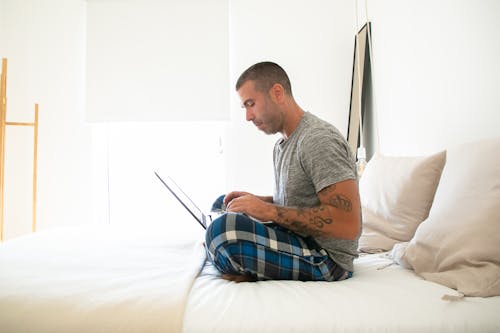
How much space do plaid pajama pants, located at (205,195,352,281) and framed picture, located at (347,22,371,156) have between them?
5.40ft

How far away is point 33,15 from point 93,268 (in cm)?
297

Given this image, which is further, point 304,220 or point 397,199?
point 397,199

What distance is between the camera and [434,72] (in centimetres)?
160

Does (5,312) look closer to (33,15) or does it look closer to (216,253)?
(216,253)

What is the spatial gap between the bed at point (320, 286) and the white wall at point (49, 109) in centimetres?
182

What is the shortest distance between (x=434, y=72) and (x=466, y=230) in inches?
39.3

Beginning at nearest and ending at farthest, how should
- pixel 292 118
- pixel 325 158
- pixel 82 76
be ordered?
pixel 325 158, pixel 292 118, pixel 82 76

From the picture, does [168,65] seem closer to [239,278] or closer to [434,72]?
[434,72]

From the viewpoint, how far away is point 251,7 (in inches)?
113

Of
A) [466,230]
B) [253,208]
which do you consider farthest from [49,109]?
[466,230]

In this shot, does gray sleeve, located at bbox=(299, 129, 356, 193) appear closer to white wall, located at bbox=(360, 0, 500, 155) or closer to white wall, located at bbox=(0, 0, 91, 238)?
white wall, located at bbox=(360, 0, 500, 155)

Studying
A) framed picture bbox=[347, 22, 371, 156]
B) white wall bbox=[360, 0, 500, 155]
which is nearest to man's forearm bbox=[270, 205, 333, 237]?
white wall bbox=[360, 0, 500, 155]

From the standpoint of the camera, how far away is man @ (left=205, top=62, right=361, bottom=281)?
0.96 metres

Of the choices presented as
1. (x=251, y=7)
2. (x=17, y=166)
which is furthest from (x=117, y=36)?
(x=17, y=166)
